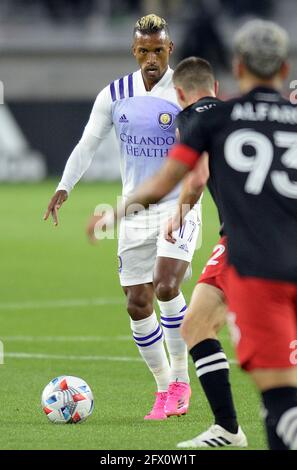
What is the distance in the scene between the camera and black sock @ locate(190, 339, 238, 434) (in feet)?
20.8

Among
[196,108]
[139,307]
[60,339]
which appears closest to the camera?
[196,108]

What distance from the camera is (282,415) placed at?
4.93 meters

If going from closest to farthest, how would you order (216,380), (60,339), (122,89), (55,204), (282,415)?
(282,415) → (216,380) → (55,204) → (122,89) → (60,339)

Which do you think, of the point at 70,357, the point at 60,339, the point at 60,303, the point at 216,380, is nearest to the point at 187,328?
the point at 216,380

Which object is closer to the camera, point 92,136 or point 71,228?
point 92,136

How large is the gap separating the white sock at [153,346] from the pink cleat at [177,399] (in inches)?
7.5

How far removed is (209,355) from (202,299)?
1.02 ft

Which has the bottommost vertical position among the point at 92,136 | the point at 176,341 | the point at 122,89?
the point at 176,341

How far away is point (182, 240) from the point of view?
7922 millimetres

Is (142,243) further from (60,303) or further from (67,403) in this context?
(60,303)

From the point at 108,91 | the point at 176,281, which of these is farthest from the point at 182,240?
the point at 108,91

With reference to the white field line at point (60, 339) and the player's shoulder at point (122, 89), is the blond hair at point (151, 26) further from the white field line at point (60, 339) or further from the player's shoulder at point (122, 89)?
the white field line at point (60, 339)

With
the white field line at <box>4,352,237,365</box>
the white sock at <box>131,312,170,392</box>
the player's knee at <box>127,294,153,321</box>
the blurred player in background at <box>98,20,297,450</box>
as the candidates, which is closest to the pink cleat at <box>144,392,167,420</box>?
the white sock at <box>131,312,170,392</box>

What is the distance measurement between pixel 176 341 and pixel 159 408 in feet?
1.55
